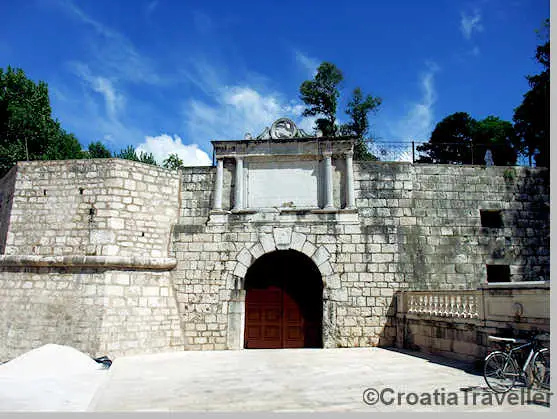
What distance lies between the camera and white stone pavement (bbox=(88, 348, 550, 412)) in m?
4.26

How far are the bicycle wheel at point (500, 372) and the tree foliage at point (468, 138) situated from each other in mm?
18217

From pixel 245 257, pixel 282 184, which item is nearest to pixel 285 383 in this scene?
pixel 245 257

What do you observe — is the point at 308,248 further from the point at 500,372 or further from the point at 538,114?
the point at 538,114

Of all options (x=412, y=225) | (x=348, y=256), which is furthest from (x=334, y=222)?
(x=412, y=225)

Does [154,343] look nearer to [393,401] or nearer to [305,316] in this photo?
[305,316]

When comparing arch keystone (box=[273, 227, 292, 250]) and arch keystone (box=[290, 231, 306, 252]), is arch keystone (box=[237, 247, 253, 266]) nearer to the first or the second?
arch keystone (box=[273, 227, 292, 250])

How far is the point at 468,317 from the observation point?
22.2 ft

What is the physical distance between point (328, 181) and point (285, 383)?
5.27 meters

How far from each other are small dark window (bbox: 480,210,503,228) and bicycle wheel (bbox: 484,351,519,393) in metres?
5.98

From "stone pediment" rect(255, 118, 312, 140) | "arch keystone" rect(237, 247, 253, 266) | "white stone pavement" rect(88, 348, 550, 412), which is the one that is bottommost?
"white stone pavement" rect(88, 348, 550, 412)

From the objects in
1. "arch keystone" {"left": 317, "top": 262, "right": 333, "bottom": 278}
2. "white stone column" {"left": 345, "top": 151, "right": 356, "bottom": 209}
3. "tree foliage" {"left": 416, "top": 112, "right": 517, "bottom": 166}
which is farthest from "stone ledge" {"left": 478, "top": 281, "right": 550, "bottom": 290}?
"tree foliage" {"left": 416, "top": 112, "right": 517, "bottom": 166}

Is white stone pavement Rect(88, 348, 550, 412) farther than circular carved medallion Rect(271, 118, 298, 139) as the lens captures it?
No

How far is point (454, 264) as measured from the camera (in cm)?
931

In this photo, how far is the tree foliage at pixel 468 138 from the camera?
71.2 feet
